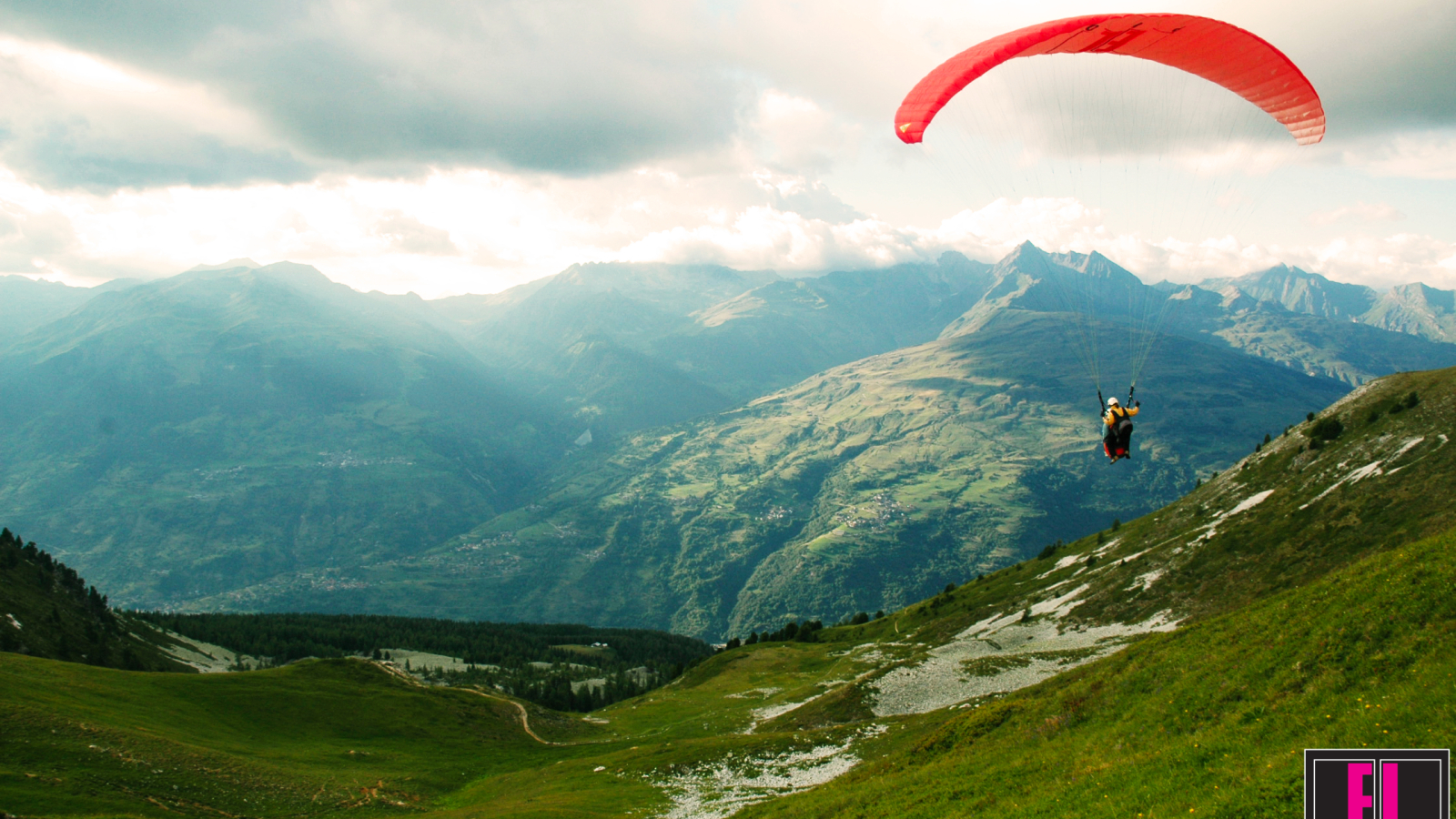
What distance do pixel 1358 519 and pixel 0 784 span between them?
99405mm

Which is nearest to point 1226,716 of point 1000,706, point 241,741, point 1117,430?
point 1000,706

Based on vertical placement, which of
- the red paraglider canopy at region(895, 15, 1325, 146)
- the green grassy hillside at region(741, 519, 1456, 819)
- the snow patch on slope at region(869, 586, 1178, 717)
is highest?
the red paraglider canopy at region(895, 15, 1325, 146)

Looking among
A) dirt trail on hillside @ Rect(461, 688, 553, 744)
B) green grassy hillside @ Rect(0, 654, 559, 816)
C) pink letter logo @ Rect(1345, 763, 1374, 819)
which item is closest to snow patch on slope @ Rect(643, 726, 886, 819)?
green grassy hillside @ Rect(0, 654, 559, 816)

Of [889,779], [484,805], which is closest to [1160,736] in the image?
[889,779]

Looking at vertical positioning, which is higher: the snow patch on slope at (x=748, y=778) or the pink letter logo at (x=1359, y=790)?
the pink letter logo at (x=1359, y=790)

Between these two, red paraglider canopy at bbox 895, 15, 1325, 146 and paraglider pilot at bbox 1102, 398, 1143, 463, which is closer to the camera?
red paraglider canopy at bbox 895, 15, 1325, 146

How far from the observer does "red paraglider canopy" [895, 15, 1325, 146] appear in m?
33.4

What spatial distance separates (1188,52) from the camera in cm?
3525

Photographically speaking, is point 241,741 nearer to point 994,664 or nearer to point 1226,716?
point 994,664

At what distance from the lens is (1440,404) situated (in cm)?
7256

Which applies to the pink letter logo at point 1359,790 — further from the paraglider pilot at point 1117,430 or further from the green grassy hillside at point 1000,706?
the paraglider pilot at point 1117,430

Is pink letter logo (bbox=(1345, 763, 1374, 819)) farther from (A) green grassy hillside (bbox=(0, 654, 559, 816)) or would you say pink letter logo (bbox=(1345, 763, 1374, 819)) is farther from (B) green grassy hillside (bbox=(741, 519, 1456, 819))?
(A) green grassy hillside (bbox=(0, 654, 559, 816))

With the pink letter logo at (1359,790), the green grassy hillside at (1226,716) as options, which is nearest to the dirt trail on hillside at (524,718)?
the green grassy hillside at (1226,716)

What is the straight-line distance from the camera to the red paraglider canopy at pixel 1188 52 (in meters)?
33.4
